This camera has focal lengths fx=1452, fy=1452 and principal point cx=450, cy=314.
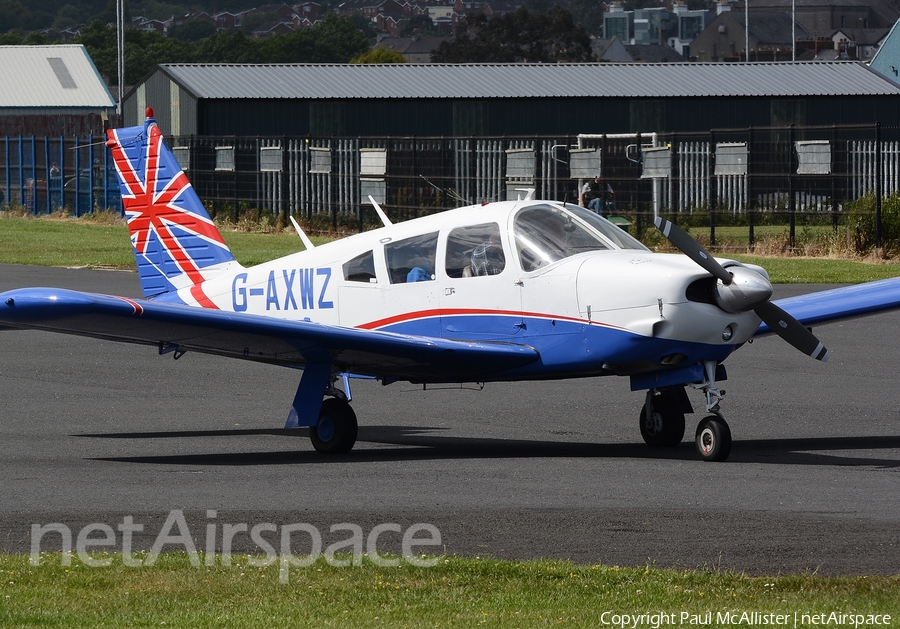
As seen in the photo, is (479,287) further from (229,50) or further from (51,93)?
(229,50)

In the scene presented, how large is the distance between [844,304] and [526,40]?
394ft

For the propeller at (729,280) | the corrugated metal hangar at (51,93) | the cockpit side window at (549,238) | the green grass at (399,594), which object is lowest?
the green grass at (399,594)

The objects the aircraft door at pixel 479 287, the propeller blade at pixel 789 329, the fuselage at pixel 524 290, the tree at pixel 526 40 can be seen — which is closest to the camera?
the fuselage at pixel 524 290

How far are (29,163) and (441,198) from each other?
24117 millimetres

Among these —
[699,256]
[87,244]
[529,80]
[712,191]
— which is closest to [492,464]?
[699,256]

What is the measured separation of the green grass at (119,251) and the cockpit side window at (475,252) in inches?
628

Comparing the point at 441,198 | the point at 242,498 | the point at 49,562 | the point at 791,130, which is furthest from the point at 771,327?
the point at 441,198

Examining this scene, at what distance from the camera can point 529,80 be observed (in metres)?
58.9

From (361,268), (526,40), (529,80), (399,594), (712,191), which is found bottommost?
(399,594)

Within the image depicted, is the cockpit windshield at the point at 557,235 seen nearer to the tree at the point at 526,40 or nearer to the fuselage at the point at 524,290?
the fuselage at the point at 524,290

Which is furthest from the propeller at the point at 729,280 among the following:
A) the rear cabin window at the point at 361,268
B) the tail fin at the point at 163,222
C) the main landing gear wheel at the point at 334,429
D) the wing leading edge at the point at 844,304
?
the tail fin at the point at 163,222

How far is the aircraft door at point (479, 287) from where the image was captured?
11.9 meters

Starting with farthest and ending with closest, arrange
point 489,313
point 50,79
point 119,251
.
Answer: point 50,79 → point 119,251 → point 489,313

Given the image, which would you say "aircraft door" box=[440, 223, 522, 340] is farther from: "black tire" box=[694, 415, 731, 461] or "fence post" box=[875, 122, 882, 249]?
"fence post" box=[875, 122, 882, 249]
